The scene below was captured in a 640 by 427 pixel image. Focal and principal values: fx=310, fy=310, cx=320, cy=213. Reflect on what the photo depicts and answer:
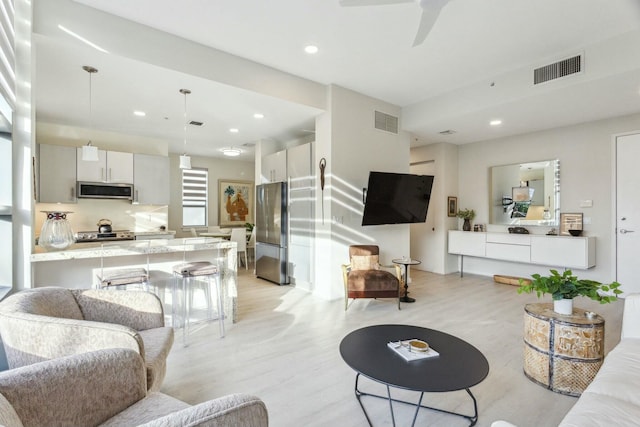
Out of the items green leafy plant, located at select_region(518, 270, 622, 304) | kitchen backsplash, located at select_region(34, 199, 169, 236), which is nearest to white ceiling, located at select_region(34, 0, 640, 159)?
kitchen backsplash, located at select_region(34, 199, 169, 236)

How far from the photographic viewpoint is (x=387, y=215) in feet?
15.2

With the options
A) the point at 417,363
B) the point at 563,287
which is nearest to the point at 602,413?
the point at 417,363

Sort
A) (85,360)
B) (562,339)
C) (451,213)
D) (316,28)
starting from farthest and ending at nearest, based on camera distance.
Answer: (451,213) → (316,28) → (562,339) → (85,360)

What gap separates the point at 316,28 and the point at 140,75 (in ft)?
6.31

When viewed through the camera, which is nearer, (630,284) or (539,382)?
(539,382)

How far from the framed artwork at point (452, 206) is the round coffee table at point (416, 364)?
4.57 meters

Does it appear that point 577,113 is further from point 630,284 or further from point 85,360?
point 85,360

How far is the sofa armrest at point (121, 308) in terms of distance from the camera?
198 cm

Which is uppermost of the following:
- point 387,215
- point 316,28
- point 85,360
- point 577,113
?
point 316,28

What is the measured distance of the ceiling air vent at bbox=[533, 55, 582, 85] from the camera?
3.44m

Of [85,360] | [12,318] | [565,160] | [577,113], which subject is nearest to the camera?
[85,360]

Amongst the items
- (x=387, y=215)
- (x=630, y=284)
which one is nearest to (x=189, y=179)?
(x=387, y=215)

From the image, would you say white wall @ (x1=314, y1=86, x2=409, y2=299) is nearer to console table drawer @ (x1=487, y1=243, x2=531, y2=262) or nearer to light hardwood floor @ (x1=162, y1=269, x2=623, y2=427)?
light hardwood floor @ (x1=162, y1=269, x2=623, y2=427)

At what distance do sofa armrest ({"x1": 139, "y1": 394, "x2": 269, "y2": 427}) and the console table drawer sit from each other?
5.47 metres
